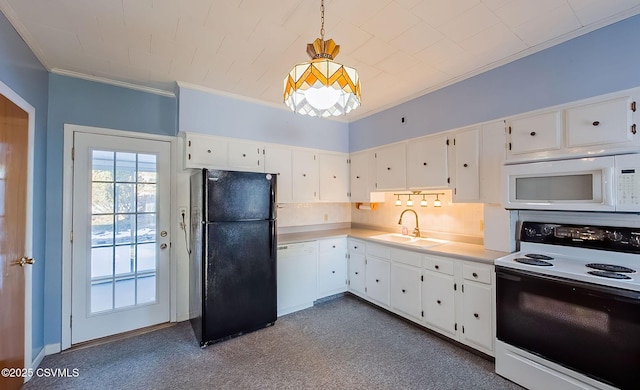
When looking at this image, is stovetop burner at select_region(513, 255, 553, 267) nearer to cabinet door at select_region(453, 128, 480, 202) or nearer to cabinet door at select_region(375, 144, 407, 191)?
cabinet door at select_region(453, 128, 480, 202)

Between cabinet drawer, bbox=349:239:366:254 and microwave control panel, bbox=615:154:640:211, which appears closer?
microwave control panel, bbox=615:154:640:211

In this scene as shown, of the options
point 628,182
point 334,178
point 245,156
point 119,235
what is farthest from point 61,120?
point 628,182

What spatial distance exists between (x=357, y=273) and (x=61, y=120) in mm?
3705

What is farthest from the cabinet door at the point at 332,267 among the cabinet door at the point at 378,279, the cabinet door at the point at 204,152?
the cabinet door at the point at 204,152

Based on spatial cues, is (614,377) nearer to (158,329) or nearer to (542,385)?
(542,385)

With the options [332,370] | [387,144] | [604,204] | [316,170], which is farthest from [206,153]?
[604,204]

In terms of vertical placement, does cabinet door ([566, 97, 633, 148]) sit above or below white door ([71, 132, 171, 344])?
above

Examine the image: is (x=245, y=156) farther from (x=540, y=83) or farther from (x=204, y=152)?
(x=540, y=83)

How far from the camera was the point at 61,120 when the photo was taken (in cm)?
253

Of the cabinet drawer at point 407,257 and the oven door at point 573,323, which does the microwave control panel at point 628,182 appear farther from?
the cabinet drawer at point 407,257

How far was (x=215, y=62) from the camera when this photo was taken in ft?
7.84

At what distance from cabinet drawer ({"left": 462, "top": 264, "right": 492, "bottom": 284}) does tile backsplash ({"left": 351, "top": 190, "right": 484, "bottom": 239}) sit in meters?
0.65

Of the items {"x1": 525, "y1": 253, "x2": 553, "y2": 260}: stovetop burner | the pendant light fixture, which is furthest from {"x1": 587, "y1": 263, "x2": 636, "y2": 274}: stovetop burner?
the pendant light fixture

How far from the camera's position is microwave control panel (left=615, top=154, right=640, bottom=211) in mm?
1667
